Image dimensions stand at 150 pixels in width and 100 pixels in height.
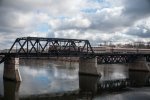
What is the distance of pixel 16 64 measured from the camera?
69.6m

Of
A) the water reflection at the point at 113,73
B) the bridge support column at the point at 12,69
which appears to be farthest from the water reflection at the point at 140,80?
the bridge support column at the point at 12,69

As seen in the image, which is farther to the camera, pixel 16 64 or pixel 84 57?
pixel 84 57

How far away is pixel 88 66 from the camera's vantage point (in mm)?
86562

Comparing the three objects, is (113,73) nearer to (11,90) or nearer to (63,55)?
(63,55)

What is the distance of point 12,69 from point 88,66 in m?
26.2

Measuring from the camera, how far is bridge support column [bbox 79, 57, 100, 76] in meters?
85.2

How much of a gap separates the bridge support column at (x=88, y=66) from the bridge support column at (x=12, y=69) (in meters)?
24.4

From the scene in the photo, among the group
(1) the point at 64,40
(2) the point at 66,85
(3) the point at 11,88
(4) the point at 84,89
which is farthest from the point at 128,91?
(1) the point at 64,40

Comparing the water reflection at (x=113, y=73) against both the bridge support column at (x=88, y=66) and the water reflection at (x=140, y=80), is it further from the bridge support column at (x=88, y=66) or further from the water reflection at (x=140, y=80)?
the bridge support column at (x=88, y=66)

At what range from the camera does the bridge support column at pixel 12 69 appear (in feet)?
227

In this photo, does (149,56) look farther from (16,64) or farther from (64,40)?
(16,64)

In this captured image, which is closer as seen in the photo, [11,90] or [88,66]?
[11,90]

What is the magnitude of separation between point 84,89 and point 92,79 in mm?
16532

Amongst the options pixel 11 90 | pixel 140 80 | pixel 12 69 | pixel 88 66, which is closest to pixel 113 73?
pixel 88 66
